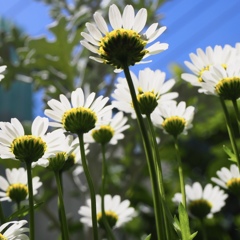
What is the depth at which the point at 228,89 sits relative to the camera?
40 cm

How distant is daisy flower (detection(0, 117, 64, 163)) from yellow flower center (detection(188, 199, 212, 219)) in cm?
20

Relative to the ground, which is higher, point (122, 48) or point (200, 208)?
point (122, 48)

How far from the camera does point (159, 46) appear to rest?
14.1 inches

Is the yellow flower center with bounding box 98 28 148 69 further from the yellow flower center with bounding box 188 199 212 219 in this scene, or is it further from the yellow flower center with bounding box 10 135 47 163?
the yellow flower center with bounding box 188 199 212 219

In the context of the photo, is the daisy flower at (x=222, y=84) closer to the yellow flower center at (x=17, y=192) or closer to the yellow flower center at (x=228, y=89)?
the yellow flower center at (x=228, y=89)

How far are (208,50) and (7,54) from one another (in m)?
1.79

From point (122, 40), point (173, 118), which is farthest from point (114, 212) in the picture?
point (122, 40)

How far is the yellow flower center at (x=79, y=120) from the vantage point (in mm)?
381

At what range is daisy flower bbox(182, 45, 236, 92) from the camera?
447mm

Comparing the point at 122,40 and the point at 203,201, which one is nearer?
the point at 122,40

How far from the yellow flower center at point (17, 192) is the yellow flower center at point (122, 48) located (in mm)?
172

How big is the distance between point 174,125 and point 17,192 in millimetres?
151

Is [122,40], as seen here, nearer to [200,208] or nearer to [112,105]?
[112,105]

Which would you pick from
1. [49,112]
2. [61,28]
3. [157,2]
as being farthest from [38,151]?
[157,2]
